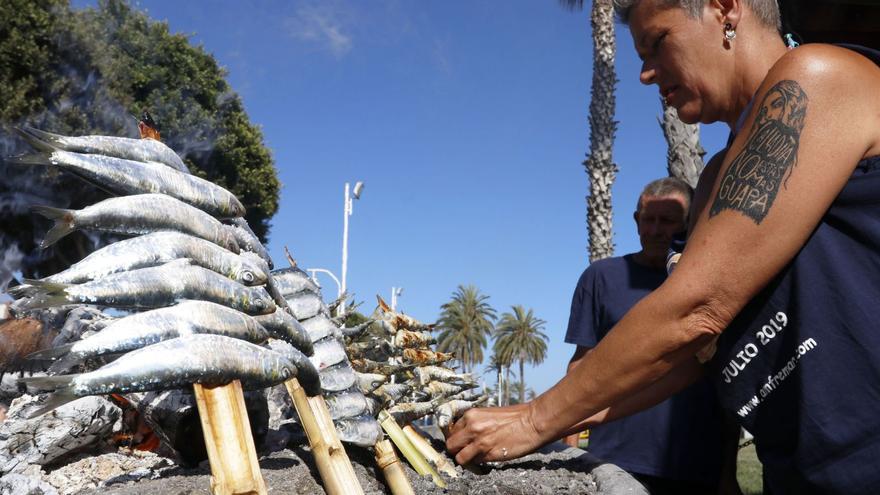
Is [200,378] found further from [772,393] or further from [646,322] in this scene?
[772,393]

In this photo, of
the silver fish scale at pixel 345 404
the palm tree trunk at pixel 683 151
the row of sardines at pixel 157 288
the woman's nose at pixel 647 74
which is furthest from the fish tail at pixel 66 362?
the palm tree trunk at pixel 683 151

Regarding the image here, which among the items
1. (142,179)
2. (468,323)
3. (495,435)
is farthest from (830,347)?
(468,323)

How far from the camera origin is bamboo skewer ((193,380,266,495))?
1.53m

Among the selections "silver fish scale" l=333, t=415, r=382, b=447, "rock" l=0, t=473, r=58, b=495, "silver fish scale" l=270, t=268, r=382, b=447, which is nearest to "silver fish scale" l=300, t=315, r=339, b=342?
"silver fish scale" l=270, t=268, r=382, b=447

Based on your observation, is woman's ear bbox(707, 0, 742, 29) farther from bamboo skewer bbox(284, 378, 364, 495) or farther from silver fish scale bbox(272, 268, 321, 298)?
silver fish scale bbox(272, 268, 321, 298)

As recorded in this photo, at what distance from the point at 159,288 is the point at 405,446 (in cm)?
161

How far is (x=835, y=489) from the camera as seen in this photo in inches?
57.0

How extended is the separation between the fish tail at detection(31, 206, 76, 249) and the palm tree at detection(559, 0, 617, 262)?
33.7ft

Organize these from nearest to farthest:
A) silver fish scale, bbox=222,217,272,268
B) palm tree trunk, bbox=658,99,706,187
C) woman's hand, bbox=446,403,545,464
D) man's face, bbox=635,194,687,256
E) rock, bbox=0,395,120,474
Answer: silver fish scale, bbox=222,217,272,268 → woman's hand, bbox=446,403,545,464 → rock, bbox=0,395,120,474 → man's face, bbox=635,194,687,256 → palm tree trunk, bbox=658,99,706,187

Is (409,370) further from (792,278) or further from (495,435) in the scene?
(792,278)

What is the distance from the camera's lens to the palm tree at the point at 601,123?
1143 centimetres

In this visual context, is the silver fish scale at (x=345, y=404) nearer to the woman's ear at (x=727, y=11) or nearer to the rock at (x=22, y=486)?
the rock at (x=22, y=486)

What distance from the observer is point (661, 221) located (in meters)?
3.82

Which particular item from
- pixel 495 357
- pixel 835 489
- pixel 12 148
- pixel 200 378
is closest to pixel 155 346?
pixel 200 378
